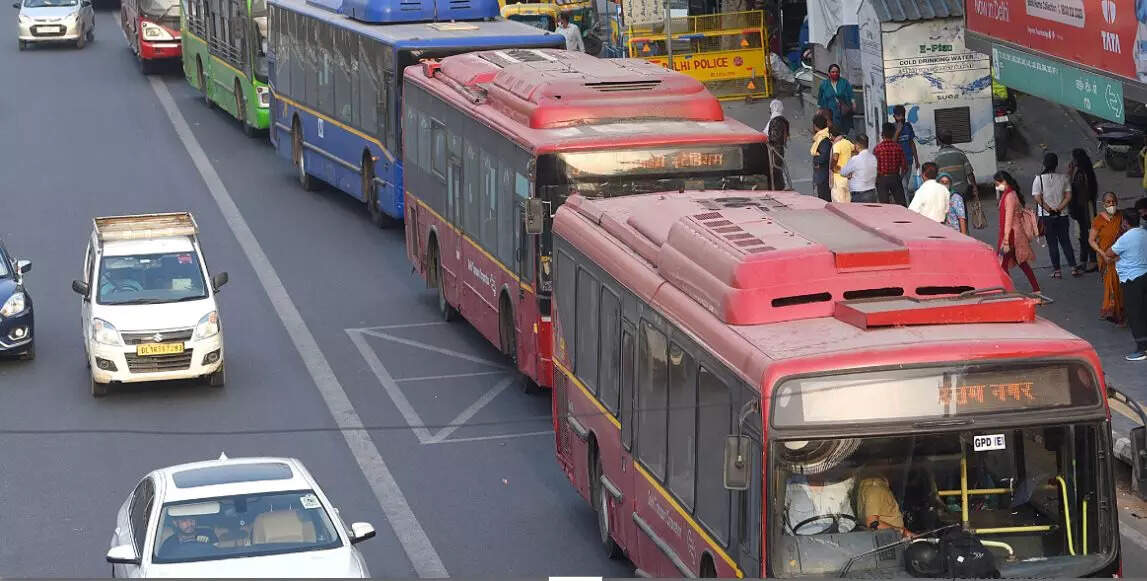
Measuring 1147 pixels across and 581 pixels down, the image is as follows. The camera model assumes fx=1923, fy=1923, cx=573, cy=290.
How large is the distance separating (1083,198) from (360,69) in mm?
10570

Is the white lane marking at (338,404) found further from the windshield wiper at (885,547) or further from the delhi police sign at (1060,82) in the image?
the delhi police sign at (1060,82)

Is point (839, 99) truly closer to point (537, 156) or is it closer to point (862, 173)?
point (862, 173)

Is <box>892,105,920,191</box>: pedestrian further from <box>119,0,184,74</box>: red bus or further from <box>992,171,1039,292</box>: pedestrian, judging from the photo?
<box>119,0,184,74</box>: red bus

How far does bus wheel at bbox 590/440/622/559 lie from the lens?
563 inches

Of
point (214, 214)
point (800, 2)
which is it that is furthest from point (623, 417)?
point (800, 2)

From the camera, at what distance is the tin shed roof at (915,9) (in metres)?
26.8

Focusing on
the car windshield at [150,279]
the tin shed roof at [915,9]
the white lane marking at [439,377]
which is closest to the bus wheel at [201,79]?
the tin shed roof at [915,9]

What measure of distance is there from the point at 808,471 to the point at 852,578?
0.59 m

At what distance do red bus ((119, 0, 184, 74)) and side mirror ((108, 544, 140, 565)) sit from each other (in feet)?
111

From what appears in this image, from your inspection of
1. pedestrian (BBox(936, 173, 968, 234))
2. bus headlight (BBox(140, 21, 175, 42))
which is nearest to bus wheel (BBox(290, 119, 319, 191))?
pedestrian (BBox(936, 173, 968, 234))

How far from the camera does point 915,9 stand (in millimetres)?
27000

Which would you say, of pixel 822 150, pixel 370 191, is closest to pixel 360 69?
pixel 370 191

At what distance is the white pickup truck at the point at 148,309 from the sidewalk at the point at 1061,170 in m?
7.90

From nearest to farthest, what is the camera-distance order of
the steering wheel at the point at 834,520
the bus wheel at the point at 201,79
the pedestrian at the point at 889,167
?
the steering wheel at the point at 834,520, the pedestrian at the point at 889,167, the bus wheel at the point at 201,79
